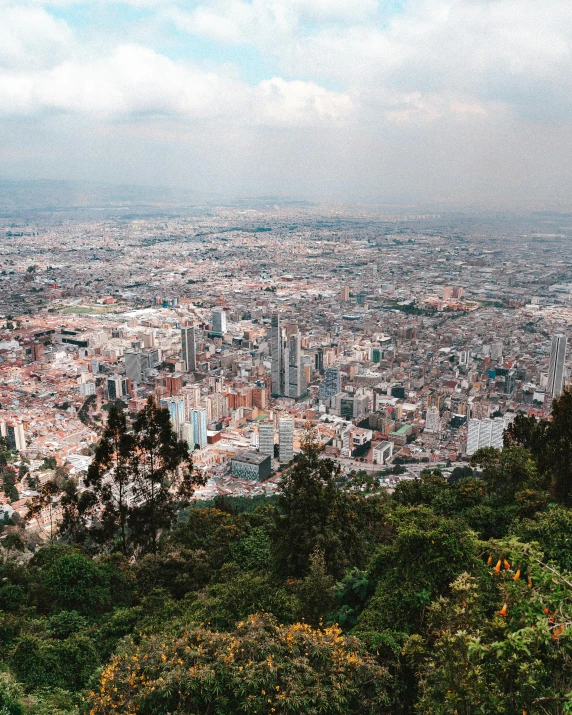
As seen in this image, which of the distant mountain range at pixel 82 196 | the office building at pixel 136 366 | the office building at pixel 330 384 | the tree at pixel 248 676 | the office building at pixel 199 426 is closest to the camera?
the tree at pixel 248 676

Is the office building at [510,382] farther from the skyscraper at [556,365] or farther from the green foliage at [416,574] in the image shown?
the green foliage at [416,574]

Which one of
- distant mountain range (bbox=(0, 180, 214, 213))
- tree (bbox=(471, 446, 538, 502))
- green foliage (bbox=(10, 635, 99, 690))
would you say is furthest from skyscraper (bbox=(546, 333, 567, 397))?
distant mountain range (bbox=(0, 180, 214, 213))

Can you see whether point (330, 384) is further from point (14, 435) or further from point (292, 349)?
point (14, 435)

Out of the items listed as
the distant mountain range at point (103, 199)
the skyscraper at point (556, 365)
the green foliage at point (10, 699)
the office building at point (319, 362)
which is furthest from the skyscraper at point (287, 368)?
the distant mountain range at point (103, 199)

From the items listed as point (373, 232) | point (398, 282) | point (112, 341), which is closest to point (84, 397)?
point (112, 341)

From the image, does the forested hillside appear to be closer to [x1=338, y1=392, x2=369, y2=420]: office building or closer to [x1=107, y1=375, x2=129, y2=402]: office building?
[x1=338, y1=392, x2=369, y2=420]: office building
